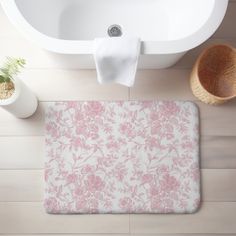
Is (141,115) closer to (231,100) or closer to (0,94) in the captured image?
(231,100)

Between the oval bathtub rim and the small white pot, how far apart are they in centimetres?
24

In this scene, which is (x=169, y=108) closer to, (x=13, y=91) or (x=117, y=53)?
(x=117, y=53)

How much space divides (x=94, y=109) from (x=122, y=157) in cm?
26

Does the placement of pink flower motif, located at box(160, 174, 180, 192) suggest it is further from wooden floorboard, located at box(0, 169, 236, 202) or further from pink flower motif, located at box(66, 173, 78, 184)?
pink flower motif, located at box(66, 173, 78, 184)

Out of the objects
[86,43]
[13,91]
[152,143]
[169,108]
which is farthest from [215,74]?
[13,91]

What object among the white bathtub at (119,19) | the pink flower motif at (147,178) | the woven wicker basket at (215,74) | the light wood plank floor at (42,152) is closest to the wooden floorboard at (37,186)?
the light wood plank floor at (42,152)

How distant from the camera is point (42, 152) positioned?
1745 mm

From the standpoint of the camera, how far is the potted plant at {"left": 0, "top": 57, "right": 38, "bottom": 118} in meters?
1.44

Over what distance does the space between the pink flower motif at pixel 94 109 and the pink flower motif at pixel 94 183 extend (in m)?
0.29

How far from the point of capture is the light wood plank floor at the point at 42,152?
172 cm

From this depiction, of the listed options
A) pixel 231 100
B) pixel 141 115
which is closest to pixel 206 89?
pixel 231 100

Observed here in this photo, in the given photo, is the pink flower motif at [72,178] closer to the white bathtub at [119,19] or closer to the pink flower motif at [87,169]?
the pink flower motif at [87,169]

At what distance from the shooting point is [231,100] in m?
1.78

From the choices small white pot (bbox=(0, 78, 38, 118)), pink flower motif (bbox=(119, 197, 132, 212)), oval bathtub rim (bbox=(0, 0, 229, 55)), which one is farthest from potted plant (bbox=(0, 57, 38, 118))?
pink flower motif (bbox=(119, 197, 132, 212))
